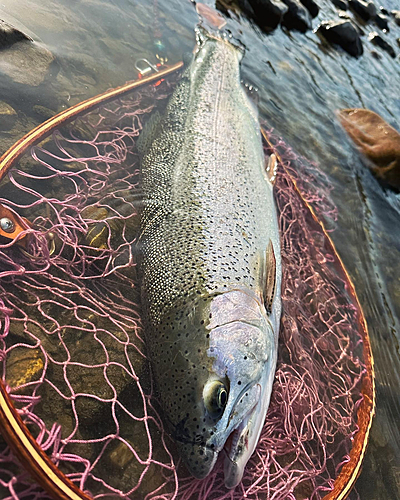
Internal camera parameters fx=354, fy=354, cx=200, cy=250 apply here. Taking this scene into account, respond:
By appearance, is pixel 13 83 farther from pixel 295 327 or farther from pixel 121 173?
pixel 295 327

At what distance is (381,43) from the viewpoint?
40.4 ft

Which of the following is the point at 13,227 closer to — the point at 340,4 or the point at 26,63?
the point at 26,63

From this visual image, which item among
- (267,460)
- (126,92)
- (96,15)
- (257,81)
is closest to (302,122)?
(257,81)

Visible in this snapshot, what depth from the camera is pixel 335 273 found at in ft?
13.8

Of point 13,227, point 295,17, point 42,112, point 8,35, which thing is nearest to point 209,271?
point 13,227

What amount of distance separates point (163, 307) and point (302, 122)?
5.56m

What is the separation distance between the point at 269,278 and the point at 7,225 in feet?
7.34

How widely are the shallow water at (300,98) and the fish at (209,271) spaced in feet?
4.96

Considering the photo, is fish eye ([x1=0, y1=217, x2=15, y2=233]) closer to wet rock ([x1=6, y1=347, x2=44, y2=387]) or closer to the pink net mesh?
the pink net mesh

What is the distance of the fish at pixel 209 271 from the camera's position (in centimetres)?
225

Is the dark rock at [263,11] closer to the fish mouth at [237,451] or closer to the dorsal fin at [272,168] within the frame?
the dorsal fin at [272,168]

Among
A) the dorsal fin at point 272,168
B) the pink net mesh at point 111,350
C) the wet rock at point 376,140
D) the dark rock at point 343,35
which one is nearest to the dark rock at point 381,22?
the dark rock at point 343,35

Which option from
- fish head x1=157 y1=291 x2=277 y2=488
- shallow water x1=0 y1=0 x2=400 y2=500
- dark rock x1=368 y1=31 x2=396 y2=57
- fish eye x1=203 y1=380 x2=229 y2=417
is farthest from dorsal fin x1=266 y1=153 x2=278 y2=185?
dark rock x1=368 y1=31 x2=396 y2=57

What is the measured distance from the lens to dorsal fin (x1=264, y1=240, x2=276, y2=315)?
3.04 meters
